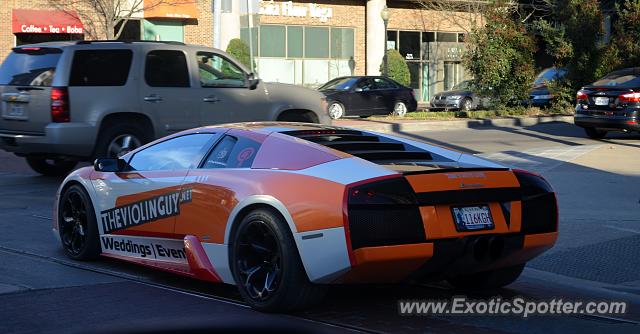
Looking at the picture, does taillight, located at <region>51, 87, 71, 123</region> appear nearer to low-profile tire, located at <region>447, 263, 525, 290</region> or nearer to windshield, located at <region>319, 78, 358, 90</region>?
low-profile tire, located at <region>447, 263, 525, 290</region>

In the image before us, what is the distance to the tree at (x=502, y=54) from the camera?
28.4 meters

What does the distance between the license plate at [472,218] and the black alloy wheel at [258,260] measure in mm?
1241

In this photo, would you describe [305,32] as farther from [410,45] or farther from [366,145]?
[366,145]

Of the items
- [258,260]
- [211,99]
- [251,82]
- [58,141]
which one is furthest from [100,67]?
[258,260]

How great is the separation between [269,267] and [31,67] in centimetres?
820

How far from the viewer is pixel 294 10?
135 feet

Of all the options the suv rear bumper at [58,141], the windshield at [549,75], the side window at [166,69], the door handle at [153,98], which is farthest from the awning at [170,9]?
the suv rear bumper at [58,141]

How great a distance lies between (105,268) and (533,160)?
10451 mm

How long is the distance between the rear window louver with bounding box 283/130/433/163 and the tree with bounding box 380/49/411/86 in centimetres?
3377

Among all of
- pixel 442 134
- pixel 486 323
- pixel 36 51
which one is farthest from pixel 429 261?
pixel 442 134

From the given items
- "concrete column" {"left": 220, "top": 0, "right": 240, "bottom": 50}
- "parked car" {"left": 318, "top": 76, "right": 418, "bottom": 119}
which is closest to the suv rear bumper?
"parked car" {"left": 318, "top": 76, "right": 418, "bottom": 119}

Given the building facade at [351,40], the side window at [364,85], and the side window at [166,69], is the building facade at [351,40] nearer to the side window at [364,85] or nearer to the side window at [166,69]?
the side window at [364,85]

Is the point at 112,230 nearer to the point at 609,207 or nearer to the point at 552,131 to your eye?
the point at 609,207
